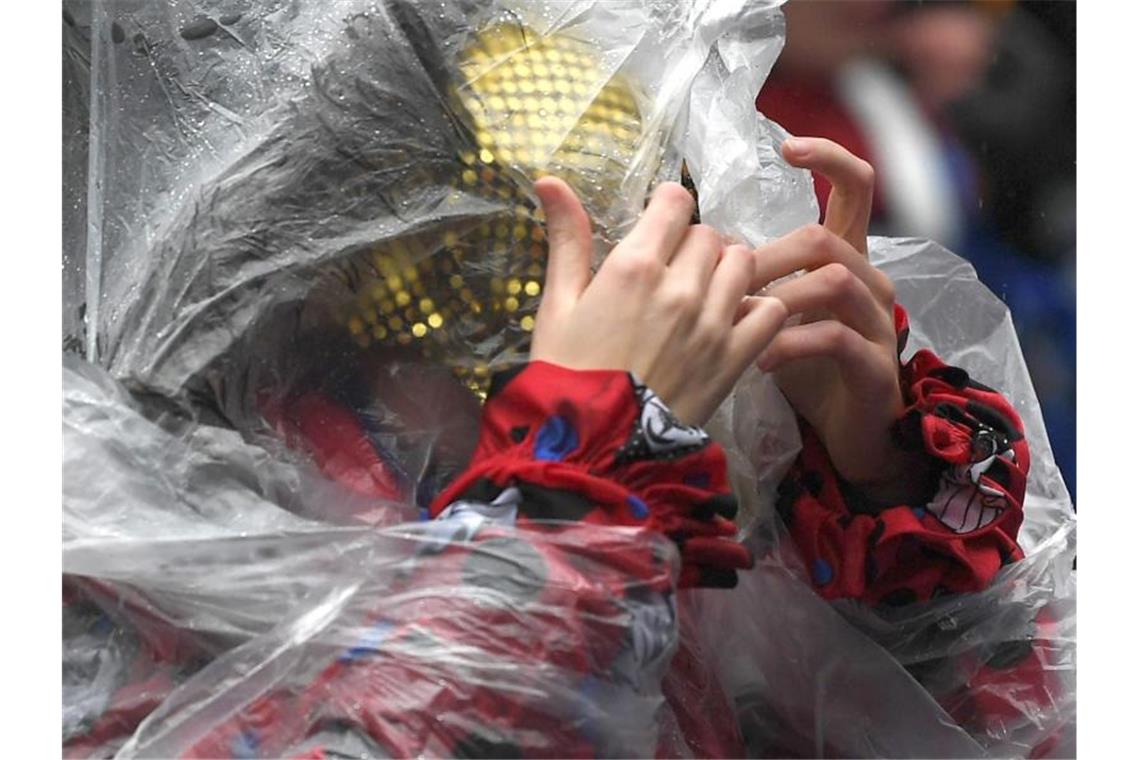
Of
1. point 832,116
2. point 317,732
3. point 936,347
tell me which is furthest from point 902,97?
point 317,732

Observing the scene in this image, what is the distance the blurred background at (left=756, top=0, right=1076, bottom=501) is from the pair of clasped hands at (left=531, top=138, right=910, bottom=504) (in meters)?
0.88

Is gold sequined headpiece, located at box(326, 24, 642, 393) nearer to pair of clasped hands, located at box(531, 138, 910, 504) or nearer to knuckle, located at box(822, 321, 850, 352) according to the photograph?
pair of clasped hands, located at box(531, 138, 910, 504)

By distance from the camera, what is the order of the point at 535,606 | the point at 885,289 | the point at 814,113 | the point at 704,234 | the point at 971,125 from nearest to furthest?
the point at 535,606, the point at 704,234, the point at 885,289, the point at 814,113, the point at 971,125

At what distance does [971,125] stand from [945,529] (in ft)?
3.82

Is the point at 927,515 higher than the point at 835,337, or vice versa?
the point at 835,337

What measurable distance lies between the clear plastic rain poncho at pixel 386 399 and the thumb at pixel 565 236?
3 cm

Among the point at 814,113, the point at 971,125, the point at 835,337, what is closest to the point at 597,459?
the point at 835,337

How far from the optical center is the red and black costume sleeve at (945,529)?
78 centimetres

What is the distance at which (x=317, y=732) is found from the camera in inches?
23.5

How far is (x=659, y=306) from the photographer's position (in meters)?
0.67

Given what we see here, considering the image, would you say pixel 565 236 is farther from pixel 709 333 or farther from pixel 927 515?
pixel 927 515

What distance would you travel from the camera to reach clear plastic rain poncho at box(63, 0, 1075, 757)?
60 centimetres

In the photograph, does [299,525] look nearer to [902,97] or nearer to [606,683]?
[606,683]

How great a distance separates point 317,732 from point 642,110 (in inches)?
14.5
